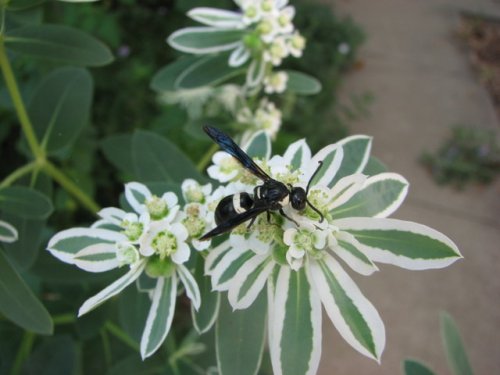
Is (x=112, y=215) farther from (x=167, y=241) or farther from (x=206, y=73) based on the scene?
(x=206, y=73)

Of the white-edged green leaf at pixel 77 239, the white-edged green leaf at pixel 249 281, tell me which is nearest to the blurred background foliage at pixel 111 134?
the white-edged green leaf at pixel 77 239

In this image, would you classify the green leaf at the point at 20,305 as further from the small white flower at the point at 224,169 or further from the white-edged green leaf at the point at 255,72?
the white-edged green leaf at the point at 255,72

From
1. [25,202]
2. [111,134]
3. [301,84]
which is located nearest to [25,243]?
[25,202]

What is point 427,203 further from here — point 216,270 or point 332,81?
point 216,270

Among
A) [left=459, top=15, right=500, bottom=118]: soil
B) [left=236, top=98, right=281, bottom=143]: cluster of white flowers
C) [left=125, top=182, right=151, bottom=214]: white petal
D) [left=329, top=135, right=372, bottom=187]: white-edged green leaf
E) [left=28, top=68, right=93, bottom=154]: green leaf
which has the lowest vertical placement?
[left=28, top=68, right=93, bottom=154]: green leaf

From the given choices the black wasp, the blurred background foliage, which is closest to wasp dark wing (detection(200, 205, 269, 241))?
the black wasp

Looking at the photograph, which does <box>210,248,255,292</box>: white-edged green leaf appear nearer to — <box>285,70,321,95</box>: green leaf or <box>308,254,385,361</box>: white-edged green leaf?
<box>308,254,385,361</box>: white-edged green leaf

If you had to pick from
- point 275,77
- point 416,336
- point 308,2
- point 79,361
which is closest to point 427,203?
point 416,336
